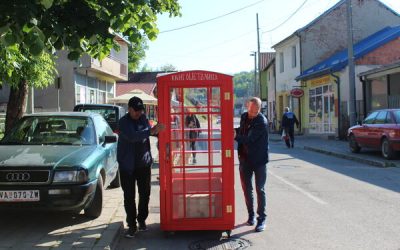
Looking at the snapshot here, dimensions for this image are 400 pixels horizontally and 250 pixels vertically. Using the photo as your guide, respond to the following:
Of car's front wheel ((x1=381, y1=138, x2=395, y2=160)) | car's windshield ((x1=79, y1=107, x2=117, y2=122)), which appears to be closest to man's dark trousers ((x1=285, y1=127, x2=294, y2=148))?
car's front wheel ((x1=381, y1=138, x2=395, y2=160))

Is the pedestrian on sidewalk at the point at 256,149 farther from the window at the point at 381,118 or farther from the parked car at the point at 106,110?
the window at the point at 381,118

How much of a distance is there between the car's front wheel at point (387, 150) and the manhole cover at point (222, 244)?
9.99 m

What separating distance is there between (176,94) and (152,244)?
1.90 m

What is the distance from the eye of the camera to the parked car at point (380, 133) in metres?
14.6

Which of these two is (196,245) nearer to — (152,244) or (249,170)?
(152,244)

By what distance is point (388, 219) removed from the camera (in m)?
7.19

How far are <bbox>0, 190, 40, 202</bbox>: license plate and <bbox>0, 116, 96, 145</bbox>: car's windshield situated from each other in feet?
4.89

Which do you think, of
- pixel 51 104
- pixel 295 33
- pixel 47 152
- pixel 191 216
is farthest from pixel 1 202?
pixel 295 33

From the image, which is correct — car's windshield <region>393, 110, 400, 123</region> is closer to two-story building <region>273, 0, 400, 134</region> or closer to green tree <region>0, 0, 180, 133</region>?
green tree <region>0, 0, 180, 133</region>

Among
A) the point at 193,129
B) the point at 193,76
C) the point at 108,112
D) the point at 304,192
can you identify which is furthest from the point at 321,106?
the point at 193,76

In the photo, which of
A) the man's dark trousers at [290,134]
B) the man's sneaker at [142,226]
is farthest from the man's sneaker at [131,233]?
the man's dark trousers at [290,134]

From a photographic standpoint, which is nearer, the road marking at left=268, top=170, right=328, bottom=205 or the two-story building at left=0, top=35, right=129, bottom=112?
the road marking at left=268, top=170, right=328, bottom=205

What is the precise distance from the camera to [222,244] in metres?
6.04

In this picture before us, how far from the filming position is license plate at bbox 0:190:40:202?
6234 mm
